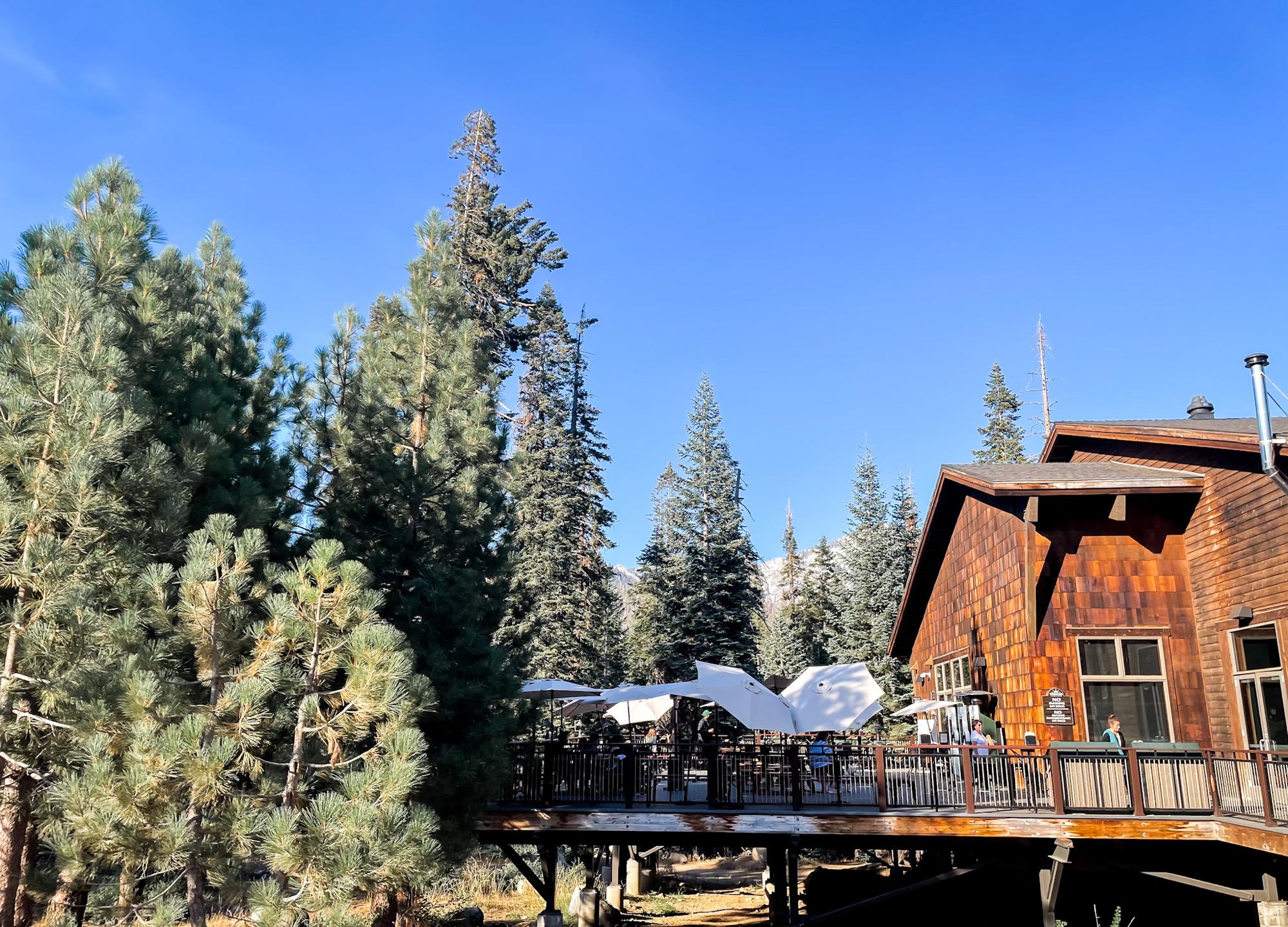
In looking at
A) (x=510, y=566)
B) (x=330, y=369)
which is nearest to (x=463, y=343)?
(x=330, y=369)

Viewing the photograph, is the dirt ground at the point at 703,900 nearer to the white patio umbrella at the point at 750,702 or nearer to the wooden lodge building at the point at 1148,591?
the white patio umbrella at the point at 750,702

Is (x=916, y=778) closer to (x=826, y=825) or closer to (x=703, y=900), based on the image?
(x=826, y=825)

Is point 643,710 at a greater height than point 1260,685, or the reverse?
point 1260,685

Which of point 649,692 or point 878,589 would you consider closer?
point 649,692

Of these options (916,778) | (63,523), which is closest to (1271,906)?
(916,778)

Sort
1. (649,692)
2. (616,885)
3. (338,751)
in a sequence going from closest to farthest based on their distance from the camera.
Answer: (338,751), (649,692), (616,885)

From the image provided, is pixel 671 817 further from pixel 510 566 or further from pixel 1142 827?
pixel 1142 827

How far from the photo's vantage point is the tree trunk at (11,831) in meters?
7.70

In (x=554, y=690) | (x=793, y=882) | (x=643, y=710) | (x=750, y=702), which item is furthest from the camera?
(x=643, y=710)

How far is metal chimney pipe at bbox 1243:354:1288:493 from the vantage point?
11.0 meters

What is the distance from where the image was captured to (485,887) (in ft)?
69.5

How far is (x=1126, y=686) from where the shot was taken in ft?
44.4

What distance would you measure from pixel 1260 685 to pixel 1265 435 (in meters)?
3.68

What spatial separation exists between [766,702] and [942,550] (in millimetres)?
8198
